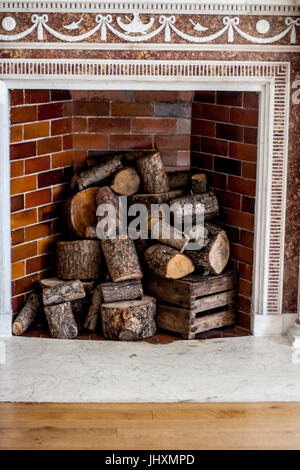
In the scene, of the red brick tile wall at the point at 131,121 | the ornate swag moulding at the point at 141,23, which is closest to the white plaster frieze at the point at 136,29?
the ornate swag moulding at the point at 141,23

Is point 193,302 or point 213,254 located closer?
point 193,302

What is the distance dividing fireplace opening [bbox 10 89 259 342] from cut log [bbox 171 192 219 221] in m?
0.09

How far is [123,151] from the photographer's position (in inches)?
191

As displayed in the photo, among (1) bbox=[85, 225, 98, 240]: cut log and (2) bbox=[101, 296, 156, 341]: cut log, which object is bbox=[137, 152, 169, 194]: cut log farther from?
(2) bbox=[101, 296, 156, 341]: cut log

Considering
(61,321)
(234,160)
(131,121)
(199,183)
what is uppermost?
(131,121)

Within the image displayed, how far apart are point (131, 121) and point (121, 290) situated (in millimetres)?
1119

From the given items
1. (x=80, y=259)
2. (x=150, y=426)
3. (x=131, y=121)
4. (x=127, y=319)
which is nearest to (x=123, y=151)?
(x=131, y=121)

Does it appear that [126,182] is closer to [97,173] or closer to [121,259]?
[97,173]

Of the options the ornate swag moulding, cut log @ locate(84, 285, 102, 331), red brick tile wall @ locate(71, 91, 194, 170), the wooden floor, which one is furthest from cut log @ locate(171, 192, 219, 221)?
the wooden floor

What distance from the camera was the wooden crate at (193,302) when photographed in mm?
4395

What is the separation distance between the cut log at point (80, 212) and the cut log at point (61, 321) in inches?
19.1

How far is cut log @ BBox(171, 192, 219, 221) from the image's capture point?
4543 mm

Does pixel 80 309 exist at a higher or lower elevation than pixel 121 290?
lower
